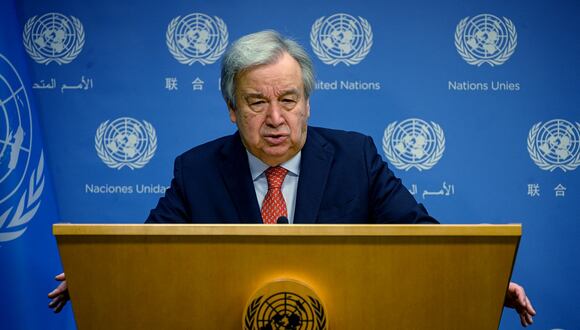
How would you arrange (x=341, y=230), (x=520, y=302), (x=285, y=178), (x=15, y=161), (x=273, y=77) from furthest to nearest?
1. (x=15, y=161)
2. (x=285, y=178)
3. (x=273, y=77)
4. (x=520, y=302)
5. (x=341, y=230)

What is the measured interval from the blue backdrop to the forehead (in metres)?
1.06

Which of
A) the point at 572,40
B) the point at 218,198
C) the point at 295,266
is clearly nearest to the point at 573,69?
the point at 572,40

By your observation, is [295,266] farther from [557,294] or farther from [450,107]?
[557,294]

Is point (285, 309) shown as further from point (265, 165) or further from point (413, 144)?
point (413, 144)

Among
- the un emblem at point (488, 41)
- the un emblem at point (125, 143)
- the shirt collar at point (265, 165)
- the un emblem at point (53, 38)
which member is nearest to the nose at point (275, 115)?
the shirt collar at point (265, 165)

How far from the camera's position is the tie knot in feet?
6.44

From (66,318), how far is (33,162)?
78 cm

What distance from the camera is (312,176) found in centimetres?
196

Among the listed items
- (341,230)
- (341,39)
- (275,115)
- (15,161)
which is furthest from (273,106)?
(15,161)

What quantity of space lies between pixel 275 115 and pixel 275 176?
0.68 feet

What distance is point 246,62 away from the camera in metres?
1.89

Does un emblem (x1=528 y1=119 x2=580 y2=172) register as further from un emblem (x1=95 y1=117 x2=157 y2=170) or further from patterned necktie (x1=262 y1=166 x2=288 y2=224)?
un emblem (x1=95 y1=117 x2=157 y2=170)

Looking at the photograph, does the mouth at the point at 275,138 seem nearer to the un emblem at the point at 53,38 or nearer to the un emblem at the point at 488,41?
the un emblem at the point at 488,41

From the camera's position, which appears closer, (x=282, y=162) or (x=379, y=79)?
(x=282, y=162)
